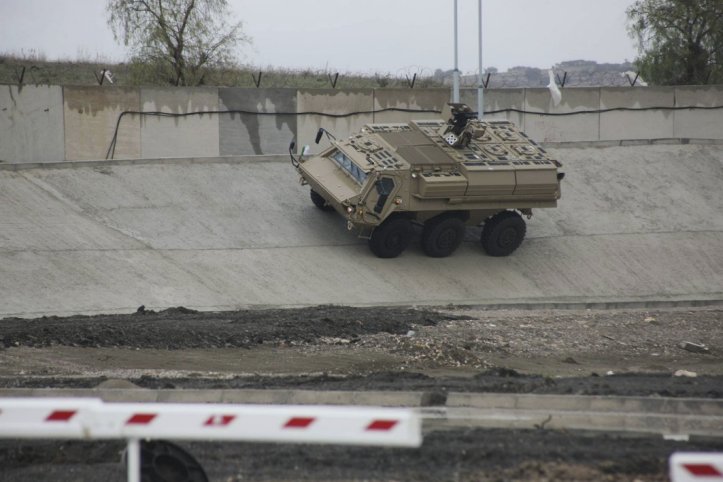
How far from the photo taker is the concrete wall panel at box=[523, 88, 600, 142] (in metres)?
31.7

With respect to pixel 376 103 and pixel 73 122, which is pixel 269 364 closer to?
pixel 73 122

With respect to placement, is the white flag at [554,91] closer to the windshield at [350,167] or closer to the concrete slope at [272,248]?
the concrete slope at [272,248]

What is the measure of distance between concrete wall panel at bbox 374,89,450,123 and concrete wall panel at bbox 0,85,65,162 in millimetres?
8322

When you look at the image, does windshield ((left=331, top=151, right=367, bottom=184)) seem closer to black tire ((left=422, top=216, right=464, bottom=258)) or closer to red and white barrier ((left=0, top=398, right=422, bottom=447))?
black tire ((left=422, top=216, right=464, bottom=258))

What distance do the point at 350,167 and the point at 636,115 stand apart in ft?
43.1

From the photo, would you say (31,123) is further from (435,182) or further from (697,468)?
(697,468)

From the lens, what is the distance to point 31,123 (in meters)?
27.1

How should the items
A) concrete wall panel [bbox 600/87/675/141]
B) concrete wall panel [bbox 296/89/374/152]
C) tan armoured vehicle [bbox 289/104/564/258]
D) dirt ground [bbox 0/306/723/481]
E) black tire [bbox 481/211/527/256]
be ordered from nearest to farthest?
dirt ground [bbox 0/306/723/481] < tan armoured vehicle [bbox 289/104/564/258] < black tire [bbox 481/211/527/256] < concrete wall panel [bbox 296/89/374/152] < concrete wall panel [bbox 600/87/675/141]

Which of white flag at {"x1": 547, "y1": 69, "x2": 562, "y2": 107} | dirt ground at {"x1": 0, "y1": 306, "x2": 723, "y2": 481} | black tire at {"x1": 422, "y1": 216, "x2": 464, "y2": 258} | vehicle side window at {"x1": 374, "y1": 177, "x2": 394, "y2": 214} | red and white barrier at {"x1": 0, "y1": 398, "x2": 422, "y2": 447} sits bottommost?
dirt ground at {"x1": 0, "y1": 306, "x2": 723, "y2": 481}

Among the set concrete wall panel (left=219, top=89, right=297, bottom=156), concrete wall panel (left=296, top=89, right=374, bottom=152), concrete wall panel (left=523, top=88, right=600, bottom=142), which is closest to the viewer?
concrete wall panel (left=219, top=89, right=297, bottom=156)

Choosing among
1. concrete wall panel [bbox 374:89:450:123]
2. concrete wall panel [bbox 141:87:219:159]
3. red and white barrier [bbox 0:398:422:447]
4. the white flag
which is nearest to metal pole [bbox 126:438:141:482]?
red and white barrier [bbox 0:398:422:447]

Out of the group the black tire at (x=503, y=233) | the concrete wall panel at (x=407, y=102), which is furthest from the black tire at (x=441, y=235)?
the concrete wall panel at (x=407, y=102)

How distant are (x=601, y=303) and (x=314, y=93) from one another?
11103mm

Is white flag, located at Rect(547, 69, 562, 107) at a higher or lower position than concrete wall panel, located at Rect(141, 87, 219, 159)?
higher
